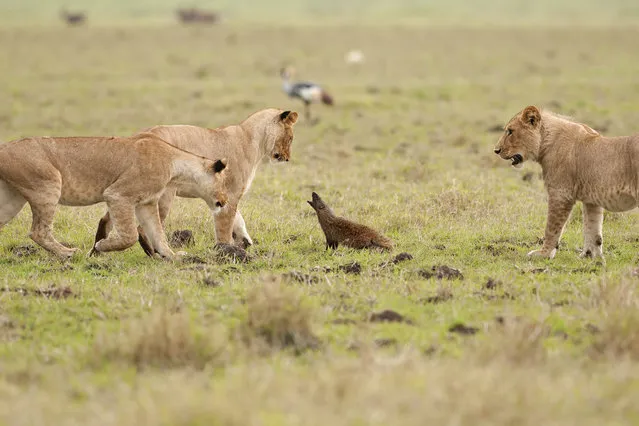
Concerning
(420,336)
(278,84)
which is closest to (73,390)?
(420,336)

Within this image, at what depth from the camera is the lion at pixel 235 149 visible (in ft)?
30.3

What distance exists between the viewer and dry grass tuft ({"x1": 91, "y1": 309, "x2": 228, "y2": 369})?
5.68 metres

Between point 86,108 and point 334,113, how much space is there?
Result: 19.5 feet

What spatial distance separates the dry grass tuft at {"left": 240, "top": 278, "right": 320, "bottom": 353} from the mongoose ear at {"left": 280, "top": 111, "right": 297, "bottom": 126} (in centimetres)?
375

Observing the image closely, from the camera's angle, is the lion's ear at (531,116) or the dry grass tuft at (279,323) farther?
the lion's ear at (531,116)

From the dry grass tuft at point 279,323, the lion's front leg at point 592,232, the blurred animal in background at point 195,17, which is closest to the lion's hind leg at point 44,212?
the dry grass tuft at point 279,323

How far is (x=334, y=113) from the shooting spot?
21688 mm

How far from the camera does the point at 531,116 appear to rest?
899 centimetres

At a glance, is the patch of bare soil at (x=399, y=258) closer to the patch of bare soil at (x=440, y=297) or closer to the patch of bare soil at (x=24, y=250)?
the patch of bare soil at (x=440, y=297)

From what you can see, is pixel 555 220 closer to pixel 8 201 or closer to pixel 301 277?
pixel 301 277

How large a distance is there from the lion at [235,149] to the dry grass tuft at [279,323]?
273cm

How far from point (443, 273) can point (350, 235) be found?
4.83 ft

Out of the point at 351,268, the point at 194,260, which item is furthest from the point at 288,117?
the point at 351,268

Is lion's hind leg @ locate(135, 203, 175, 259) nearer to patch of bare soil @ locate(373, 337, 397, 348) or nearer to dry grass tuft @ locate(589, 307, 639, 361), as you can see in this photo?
patch of bare soil @ locate(373, 337, 397, 348)
